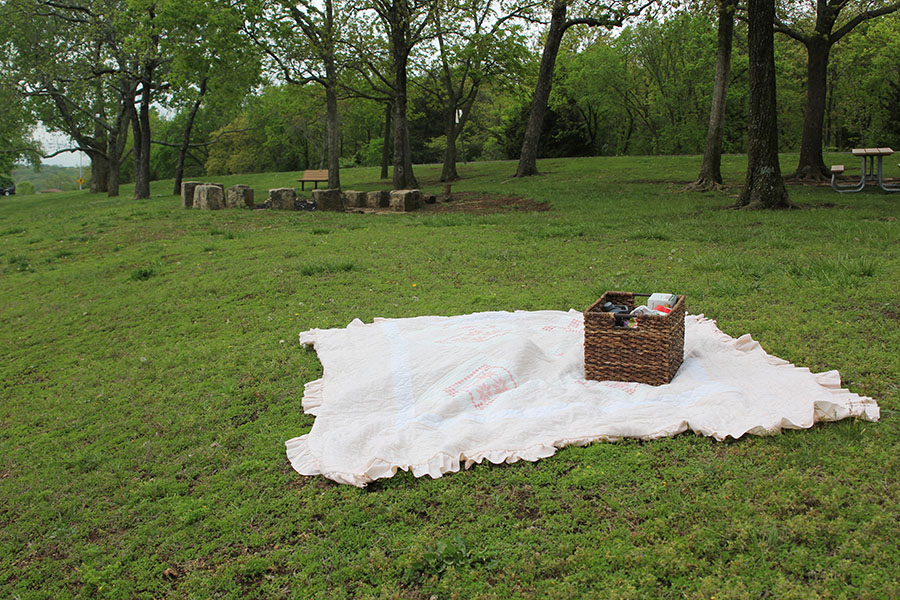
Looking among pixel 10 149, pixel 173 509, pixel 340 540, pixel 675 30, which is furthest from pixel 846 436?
Result: pixel 675 30

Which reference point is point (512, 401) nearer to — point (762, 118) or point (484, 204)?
point (762, 118)

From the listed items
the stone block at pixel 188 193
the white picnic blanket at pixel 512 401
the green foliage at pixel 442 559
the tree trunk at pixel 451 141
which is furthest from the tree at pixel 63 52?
the green foliage at pixel 442 559

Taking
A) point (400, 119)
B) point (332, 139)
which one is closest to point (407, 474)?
point (400, 119)

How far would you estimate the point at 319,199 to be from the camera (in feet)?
52.2

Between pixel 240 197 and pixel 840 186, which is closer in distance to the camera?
pixel 840 186

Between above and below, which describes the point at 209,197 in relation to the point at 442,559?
above

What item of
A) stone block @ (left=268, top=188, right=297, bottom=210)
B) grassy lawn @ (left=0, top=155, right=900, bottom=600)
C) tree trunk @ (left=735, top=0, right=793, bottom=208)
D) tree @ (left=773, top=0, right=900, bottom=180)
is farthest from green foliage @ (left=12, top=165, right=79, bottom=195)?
tree @ (left=773, top=0, right=900, bottom=180)

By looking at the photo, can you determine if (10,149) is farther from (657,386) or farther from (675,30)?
(675,30)

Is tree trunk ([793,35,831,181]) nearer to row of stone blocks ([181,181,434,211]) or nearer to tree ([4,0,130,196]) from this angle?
row of stone blocks ([181,181,434,211])

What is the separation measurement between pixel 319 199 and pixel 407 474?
530 inches

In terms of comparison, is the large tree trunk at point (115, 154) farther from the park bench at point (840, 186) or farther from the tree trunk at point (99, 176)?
the park bench at point (840, 186)

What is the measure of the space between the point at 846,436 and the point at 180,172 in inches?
959

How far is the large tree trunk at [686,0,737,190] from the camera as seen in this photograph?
1366 centimetres

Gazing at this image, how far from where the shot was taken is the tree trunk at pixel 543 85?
18.6m
